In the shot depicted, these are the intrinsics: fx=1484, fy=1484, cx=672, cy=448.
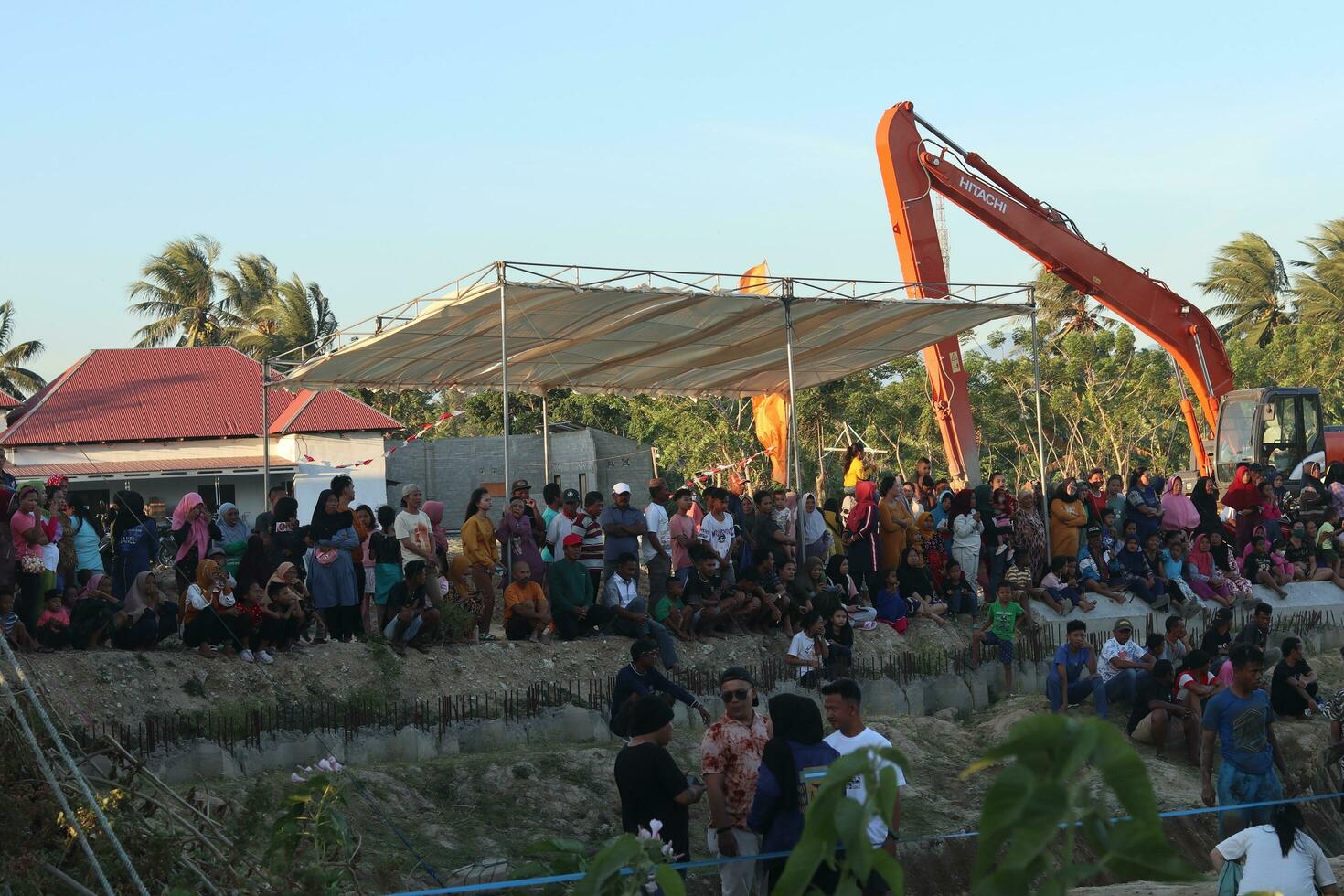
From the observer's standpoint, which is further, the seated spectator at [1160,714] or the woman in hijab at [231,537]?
the seated spectator at [1160,714]

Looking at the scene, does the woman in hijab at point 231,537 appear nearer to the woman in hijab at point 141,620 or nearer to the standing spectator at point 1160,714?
the woman in hijab at point 141,620

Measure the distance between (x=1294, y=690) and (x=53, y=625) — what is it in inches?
424

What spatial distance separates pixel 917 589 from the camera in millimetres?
15555

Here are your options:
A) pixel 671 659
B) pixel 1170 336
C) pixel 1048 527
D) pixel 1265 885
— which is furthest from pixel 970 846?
pixel 1170 336

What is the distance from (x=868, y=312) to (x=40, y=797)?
36.7 ft

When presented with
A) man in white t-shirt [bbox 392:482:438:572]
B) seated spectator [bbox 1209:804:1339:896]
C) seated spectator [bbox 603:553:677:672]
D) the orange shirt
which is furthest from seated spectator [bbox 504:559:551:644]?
seated spectator [bbox 1209:804:1339:896]

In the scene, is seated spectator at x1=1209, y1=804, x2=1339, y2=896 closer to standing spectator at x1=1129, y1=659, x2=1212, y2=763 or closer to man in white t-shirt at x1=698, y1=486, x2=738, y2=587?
standing spectator at x1=1129, y1=659, x2=1212, y2=763

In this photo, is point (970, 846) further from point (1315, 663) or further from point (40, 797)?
point (1315, 663)

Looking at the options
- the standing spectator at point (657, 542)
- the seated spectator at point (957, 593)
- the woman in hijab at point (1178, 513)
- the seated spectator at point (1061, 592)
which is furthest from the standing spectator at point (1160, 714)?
the woman in hijab at point (1178, 513)

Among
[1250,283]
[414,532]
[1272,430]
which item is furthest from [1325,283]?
[414,532]

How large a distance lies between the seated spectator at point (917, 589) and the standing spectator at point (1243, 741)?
6146 millimetres

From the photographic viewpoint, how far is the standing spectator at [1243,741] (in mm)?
9055

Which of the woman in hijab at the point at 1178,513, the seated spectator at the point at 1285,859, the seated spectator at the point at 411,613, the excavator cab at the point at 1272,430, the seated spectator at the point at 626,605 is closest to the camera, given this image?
the seated spectator at the point at 1285,859

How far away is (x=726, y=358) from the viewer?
1873 cm
